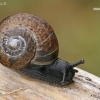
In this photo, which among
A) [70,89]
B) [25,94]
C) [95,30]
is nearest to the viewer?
[25,94]

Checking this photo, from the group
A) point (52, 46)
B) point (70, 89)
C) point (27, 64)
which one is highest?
point (52, 46)

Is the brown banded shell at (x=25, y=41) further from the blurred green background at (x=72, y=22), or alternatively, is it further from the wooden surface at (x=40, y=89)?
the blurred green background at (x=72, y=22)

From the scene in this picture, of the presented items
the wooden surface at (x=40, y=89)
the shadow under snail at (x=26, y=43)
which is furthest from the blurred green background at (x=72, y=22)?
the shadow under snail at (x=26, y=43)

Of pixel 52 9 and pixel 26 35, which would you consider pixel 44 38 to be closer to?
pixel 26 35

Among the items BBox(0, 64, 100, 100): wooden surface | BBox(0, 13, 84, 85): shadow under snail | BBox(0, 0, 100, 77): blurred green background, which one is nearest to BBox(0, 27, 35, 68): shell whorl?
BBox(0, 13, 84, 85): shadow under snail

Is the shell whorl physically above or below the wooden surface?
above

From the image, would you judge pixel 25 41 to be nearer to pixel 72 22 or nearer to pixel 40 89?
pixel 40 89

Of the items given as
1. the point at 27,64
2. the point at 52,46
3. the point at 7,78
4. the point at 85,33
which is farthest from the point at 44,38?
the point at 85,33

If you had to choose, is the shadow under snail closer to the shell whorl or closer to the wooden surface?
the shell whorl
